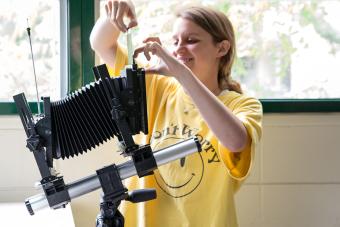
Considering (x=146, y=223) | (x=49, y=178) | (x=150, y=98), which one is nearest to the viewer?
(x=49, y=178)

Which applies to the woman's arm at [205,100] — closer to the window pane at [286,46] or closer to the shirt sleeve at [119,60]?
the shirt sleeve at [119,60]

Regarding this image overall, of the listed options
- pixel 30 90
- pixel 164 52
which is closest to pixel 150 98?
pixel 164 52

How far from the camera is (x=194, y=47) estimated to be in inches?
61.2

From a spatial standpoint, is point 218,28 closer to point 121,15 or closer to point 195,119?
point 195,119

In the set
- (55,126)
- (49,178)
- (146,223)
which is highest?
(55,126)

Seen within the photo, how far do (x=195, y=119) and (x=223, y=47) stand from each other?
0.83 feet

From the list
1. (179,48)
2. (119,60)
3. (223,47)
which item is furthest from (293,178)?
(119,60)

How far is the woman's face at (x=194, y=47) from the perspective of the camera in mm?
1551

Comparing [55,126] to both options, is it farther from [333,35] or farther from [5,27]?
[333,35]

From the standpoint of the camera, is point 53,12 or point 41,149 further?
point 53,12

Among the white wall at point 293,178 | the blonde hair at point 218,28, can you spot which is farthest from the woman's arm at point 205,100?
the white wall at point 293,178

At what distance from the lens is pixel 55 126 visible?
111 centimetres

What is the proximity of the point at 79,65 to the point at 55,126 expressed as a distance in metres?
0.91

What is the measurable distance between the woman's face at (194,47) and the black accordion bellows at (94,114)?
471mm
